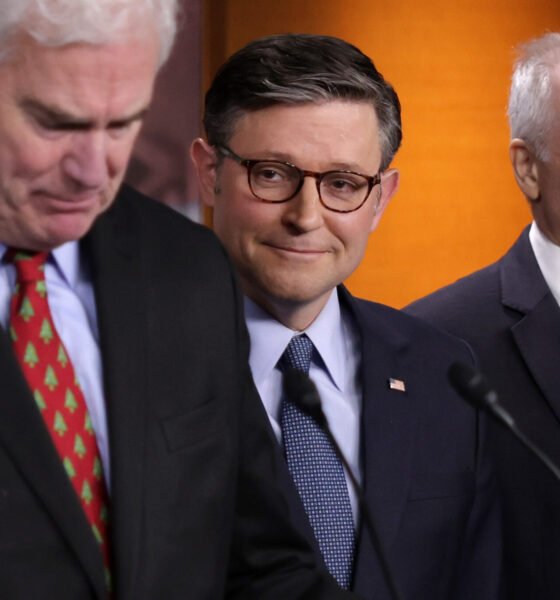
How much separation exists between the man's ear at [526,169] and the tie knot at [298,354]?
1.99 feet

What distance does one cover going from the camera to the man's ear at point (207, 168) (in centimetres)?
175

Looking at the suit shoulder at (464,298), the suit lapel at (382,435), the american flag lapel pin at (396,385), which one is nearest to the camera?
the suit lapel at (382,435)

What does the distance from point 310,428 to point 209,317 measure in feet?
1.34

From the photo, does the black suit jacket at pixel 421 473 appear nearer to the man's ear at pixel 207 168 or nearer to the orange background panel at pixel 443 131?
the man's ear at pixel 207 168

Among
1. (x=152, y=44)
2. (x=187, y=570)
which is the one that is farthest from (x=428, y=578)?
(x=152, y=44)

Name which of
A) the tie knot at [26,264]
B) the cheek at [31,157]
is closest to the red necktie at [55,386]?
the tie knot at [26,264]

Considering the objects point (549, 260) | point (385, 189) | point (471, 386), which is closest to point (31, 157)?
point (471, 386)

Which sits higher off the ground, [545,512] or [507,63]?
[507,63]

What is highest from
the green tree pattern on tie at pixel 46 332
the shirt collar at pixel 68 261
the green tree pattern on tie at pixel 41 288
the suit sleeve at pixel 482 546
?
the shirt collar at pixel 68 261

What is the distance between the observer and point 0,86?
3.37ft

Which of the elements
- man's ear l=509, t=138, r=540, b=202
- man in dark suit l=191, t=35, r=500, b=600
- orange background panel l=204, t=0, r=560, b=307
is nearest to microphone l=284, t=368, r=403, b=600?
man in dark suit l=191, t=35, r=500, b=600

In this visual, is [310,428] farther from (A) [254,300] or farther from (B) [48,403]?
(B) [48,403]

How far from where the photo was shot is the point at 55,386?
44.8 inches

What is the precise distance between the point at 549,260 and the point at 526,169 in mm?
171
